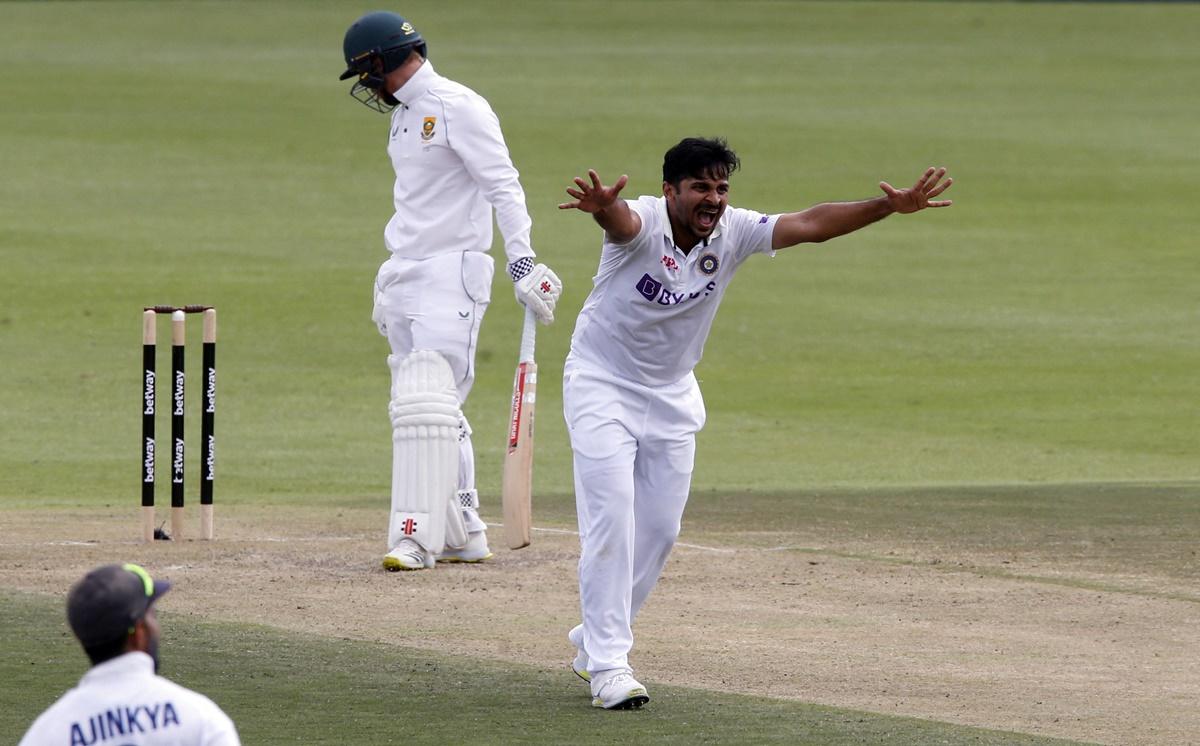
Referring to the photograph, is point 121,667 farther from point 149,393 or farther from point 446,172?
point 149,393

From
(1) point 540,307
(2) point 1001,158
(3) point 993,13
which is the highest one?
(3) point 993,13

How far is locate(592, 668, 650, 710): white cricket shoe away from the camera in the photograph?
652 cm

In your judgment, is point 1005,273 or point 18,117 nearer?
point 1005,273

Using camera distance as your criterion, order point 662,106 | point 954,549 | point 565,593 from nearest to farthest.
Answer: point 565,593, point 954,549, point 662,106

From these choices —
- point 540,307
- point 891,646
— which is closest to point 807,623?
point 891,646

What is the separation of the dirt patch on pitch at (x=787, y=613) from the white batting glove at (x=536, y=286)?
1102 millimetres

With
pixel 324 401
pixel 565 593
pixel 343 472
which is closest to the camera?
pixel 565 593

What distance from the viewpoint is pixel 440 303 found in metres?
9.17

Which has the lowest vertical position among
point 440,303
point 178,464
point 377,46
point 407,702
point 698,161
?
point 407,702

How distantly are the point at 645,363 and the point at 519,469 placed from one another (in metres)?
1.40

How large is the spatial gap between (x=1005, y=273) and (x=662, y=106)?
10.3 m

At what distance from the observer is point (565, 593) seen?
873 centimetres

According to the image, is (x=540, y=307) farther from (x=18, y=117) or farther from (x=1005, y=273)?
(x=18, y=117)

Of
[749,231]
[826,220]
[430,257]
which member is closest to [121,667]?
[749,231]
